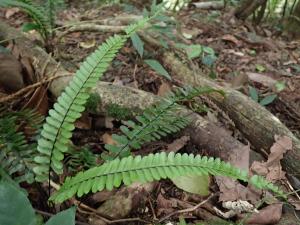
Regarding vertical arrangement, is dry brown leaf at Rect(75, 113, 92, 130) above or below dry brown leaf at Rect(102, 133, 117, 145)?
above

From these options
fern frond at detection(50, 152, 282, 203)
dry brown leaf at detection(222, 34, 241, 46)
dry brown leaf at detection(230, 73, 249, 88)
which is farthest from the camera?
dry brown leaf at detection(222, 34, 241, 46)

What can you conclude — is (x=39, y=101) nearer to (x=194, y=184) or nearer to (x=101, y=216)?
(x=101, y=216)

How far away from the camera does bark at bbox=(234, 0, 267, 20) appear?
4.89 m

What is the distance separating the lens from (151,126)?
202 cm

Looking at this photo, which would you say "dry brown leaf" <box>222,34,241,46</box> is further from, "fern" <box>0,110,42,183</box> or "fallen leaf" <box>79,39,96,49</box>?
"fern" <box>0,110,42,183</box>

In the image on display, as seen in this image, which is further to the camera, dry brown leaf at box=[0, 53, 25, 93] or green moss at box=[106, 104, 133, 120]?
green moss at box=[106, 104, 133, 120]

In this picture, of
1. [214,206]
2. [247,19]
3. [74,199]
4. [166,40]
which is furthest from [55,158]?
[247,19]

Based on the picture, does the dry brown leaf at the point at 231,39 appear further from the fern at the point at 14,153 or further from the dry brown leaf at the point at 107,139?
the fern at the point at 14,153

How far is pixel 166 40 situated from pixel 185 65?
0.34 metres

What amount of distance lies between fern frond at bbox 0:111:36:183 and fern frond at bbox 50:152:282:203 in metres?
0.28

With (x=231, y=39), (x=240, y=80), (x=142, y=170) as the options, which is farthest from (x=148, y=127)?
(x=231, y=39)

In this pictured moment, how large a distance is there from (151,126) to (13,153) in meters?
0.67

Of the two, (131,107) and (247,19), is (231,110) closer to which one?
(131,107)

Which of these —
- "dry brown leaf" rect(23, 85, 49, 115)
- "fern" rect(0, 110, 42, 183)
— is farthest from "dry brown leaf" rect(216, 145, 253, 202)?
"dry brown leaf" rect(23, 85, 49, 115)
